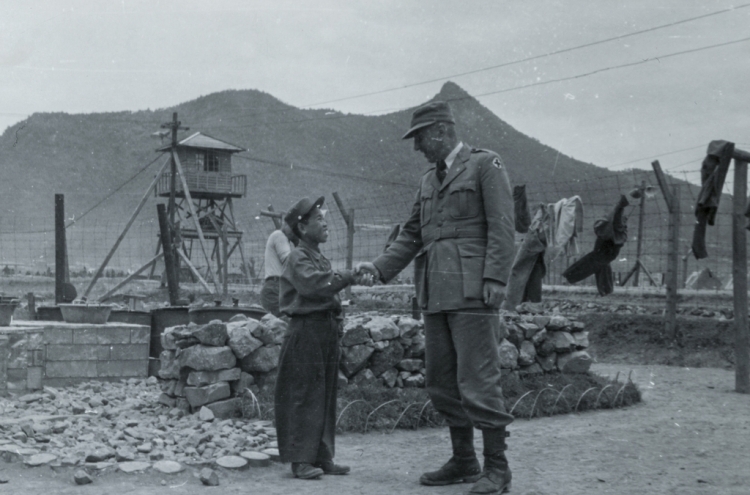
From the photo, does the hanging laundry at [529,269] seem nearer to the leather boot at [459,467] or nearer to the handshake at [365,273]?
the handshake at [365,273]

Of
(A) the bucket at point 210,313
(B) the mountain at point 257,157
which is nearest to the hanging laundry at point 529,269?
(A) the bucket at point 210,313

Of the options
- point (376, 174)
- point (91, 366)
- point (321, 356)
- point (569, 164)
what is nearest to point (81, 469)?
point (321, 356)

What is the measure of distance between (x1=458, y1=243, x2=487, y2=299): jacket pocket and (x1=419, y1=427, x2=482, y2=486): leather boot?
83 cm

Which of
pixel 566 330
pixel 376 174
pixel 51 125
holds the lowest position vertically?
pixel 566 330

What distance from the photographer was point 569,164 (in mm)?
107250

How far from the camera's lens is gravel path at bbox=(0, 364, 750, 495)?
4.36 metres

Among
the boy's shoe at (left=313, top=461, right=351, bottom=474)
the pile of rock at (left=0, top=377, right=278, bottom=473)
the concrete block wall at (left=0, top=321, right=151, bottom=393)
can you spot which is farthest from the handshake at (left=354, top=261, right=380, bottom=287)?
the concrete block wall at (left=0, top=321, right=151, bottom=393)

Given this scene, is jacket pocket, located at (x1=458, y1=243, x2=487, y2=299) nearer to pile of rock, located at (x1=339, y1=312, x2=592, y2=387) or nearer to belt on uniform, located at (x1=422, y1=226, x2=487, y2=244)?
belt on uniform, located at (x1=422, y1=226, x2=487, y2=244)

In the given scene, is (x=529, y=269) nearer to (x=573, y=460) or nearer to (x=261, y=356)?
(x=261, y=356)

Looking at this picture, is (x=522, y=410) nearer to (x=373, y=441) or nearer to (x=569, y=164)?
(x=373, y=441)

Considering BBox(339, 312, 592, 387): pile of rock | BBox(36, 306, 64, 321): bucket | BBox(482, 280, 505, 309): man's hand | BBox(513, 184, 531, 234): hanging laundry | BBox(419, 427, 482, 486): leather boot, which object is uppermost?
BBox(513, 184, 531, 234): hanging laundry

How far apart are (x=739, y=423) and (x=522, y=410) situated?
1805 millimetres

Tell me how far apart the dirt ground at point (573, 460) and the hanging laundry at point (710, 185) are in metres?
1.69

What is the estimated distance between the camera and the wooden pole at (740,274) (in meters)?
8.34
